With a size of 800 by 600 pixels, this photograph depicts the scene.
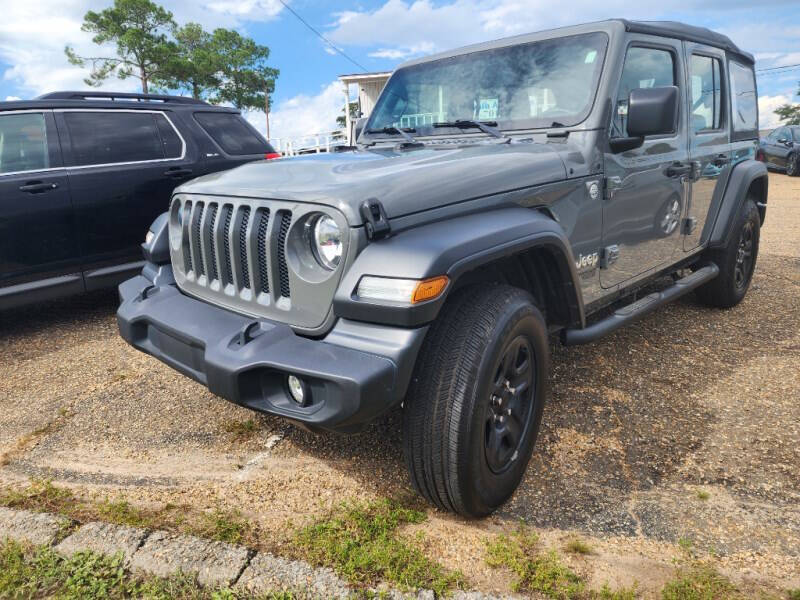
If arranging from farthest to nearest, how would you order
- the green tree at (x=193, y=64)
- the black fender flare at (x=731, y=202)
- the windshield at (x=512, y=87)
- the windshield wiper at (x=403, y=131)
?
the green tree at (x=193, y=64), the black fender flare at (x=731, y=202), the windshield wiper at (x=403, y=131), the windshield at (x=512, y=87)

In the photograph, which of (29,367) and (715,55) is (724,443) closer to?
(715,55)

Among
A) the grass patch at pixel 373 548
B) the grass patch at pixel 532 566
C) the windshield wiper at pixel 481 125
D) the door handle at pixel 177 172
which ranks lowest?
the grass patch at pixel 532 566

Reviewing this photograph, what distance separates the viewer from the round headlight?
6.80ft

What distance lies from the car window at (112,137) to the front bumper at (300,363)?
3.11 metres

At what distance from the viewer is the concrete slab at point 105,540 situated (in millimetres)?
2119

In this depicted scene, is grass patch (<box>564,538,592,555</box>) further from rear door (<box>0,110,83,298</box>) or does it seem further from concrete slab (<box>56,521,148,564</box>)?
rear door (<box>0,110,83,298</box>)

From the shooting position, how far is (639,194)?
3.31 meters

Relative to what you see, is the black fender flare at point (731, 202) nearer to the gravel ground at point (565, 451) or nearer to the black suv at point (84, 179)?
the gravel ground at point (565, 451)

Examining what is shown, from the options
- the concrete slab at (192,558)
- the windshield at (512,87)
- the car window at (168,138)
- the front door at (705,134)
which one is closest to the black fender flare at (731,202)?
the front door at (705,134)

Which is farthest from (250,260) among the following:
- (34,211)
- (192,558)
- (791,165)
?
(791,165)

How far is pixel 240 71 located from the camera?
37875mm

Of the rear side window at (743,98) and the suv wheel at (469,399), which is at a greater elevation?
the rear side window at (743,98)

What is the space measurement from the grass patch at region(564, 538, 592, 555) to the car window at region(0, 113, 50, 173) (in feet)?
15.0

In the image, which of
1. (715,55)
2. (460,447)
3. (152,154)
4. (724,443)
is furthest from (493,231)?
(152,154)
